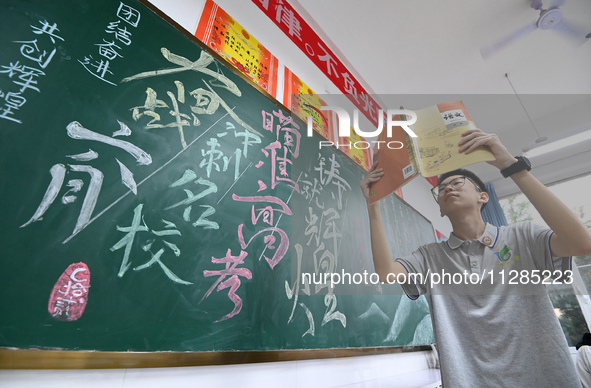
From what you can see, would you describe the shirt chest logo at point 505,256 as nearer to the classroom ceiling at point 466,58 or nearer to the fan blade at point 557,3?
the classroom ceiling at point 466,58

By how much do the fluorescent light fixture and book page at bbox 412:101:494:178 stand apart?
1.61 m

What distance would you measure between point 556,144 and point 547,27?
0.97 m

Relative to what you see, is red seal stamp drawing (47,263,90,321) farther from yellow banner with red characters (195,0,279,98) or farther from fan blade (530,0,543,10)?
fan blade (530,0,543,10)

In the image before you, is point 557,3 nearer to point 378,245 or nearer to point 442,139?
point 442,139

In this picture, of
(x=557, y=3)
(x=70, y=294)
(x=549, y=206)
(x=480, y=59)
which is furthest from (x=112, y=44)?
(x=557, y=3)

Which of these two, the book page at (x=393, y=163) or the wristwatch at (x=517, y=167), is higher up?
the book page at (x=393, y=163)

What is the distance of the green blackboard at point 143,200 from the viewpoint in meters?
0.67

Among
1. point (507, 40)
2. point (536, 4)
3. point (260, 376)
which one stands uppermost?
point (536, 4)

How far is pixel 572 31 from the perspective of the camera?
6.24 ft

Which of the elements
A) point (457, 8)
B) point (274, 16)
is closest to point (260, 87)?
point (274, 16)

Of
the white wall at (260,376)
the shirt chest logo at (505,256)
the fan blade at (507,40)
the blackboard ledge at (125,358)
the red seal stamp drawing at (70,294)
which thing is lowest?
the white wall at (260,376)

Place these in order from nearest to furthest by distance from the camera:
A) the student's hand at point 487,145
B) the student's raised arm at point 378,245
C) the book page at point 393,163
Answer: the student's hand at point 487,145 → the book page at point 393,163 → the student's raised arm at point 378,245

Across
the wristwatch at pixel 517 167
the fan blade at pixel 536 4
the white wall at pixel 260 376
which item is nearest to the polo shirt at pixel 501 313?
the wristwatch at pixel 517 167

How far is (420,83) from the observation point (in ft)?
7.75
